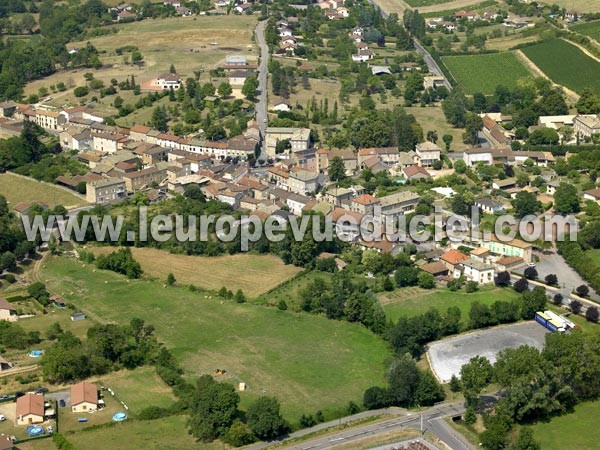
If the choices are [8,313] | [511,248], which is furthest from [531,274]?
[8,313]

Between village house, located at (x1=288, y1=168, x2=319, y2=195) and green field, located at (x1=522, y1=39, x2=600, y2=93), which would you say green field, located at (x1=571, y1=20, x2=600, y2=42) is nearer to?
green field, located at (x1=522, y1=39, x2=600, y2=93)

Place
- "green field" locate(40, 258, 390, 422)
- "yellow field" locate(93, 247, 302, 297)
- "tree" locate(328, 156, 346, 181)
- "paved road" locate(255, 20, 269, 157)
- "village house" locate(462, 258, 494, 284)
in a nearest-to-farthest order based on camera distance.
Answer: "green field" locate(40, 258, 390, 422) < "village house" locate(462, 258, 494, 284) < "yellow field" locate(93, 247, 302, 297) < "tree" locate(328, 156, 346, 181) < "paved road" locate(255, 20, 269, 157)

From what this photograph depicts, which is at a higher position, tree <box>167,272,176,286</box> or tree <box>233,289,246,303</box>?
tree <box>233,289,246,303</box>

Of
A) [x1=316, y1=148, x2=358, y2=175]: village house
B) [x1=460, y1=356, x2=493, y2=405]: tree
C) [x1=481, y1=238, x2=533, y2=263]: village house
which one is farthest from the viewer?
[x1=316, y1=148, x2=358, y2=175]: village house

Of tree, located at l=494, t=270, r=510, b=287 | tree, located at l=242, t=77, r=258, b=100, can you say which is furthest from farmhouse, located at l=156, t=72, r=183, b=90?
tree, located at l=494, t=270, r=510, b=287

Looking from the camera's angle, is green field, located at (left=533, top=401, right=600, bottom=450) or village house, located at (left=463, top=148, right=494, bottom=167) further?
village house, located at (left=463, top=148, right=494, bottom=167)

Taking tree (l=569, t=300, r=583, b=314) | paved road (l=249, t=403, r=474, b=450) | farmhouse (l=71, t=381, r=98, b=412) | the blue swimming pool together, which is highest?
tree (l=569, t=300, r=583, b=314)

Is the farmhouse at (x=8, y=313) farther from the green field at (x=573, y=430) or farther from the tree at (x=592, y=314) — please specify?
the tree at (x=592, y=314)
